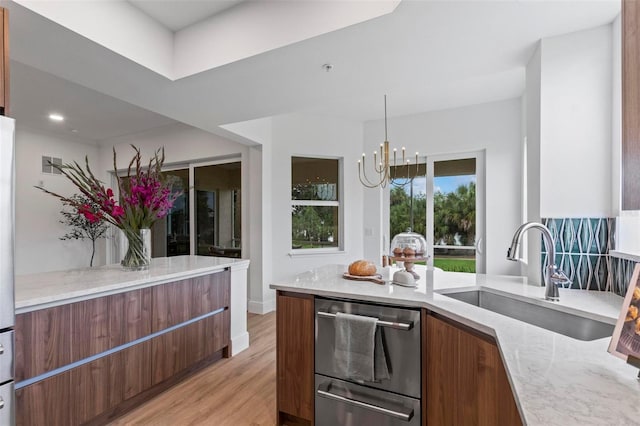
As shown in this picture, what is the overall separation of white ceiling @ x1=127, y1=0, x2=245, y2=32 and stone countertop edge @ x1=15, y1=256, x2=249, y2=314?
5.95 ft

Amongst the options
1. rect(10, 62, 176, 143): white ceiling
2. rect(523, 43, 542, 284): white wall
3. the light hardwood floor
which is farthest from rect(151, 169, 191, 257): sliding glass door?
rect(523, 43, 542, 284): white wall

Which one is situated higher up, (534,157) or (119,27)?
(119,27)

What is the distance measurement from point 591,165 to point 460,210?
2.53m

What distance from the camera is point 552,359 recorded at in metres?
0.86

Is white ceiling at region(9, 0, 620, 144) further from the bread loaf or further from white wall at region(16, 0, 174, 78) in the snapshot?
the bread loaf

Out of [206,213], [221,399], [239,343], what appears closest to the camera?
[221,399]

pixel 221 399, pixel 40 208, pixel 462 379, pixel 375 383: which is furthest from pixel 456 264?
pixel 40 208

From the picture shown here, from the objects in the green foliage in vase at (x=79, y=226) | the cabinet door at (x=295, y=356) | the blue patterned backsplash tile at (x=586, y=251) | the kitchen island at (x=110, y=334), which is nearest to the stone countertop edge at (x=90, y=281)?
the kitchen island at (x=110, y=334)

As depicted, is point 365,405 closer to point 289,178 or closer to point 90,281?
point 90,281

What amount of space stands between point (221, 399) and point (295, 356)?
0.87 m

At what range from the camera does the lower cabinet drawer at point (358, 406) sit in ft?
4.98

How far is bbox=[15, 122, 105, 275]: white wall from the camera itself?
4.83 meters

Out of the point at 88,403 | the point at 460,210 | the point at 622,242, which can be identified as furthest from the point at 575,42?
the point at 88,403

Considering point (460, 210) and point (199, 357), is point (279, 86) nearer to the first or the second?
point (199, 357)
